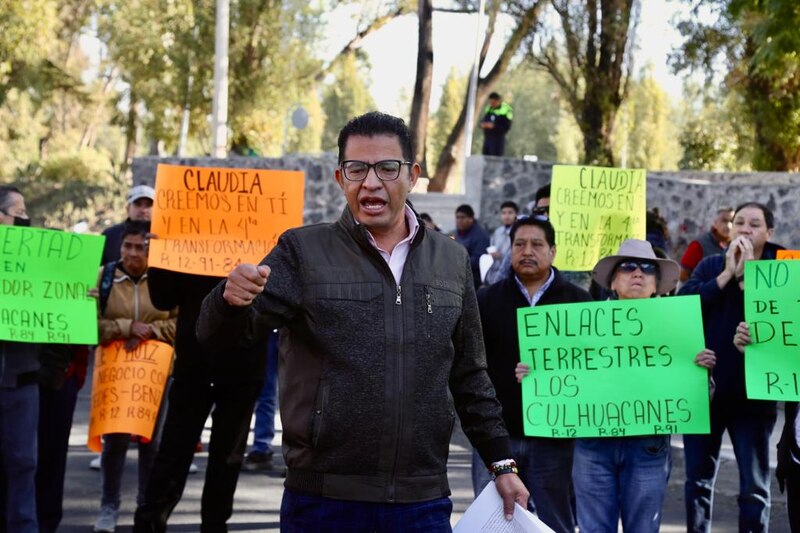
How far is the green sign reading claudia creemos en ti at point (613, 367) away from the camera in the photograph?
6012mm

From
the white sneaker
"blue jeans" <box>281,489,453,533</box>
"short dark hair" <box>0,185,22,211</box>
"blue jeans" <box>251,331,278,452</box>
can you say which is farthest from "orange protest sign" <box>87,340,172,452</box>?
"blue jeans" <box>281,489,453,533</box>

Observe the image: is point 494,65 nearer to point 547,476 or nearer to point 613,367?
point 613,367

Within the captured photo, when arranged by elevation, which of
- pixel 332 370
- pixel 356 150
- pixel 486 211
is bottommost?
pixel 332 370

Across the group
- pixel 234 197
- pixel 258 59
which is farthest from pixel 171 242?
pixel 258 59

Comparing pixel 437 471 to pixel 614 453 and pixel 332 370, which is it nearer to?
pixel 332 370

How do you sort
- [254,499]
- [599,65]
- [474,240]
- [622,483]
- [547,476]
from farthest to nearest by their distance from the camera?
1. [599,65]
2. [474,240]
3. [254,499]
4. [547,476]
5. [622,483]

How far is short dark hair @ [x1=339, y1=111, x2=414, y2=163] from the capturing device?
12.8 ft

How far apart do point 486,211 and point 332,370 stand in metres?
15.7

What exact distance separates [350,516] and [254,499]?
203 inches

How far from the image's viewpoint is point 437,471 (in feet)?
12.7

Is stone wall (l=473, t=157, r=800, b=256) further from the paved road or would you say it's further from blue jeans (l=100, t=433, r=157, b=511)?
blue jeans (l=100, t=433, r=157, b=511)

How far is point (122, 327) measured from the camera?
770 cm

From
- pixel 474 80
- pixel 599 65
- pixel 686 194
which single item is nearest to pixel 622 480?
pixel 686 194

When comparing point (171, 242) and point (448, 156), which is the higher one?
point (448, 156)
